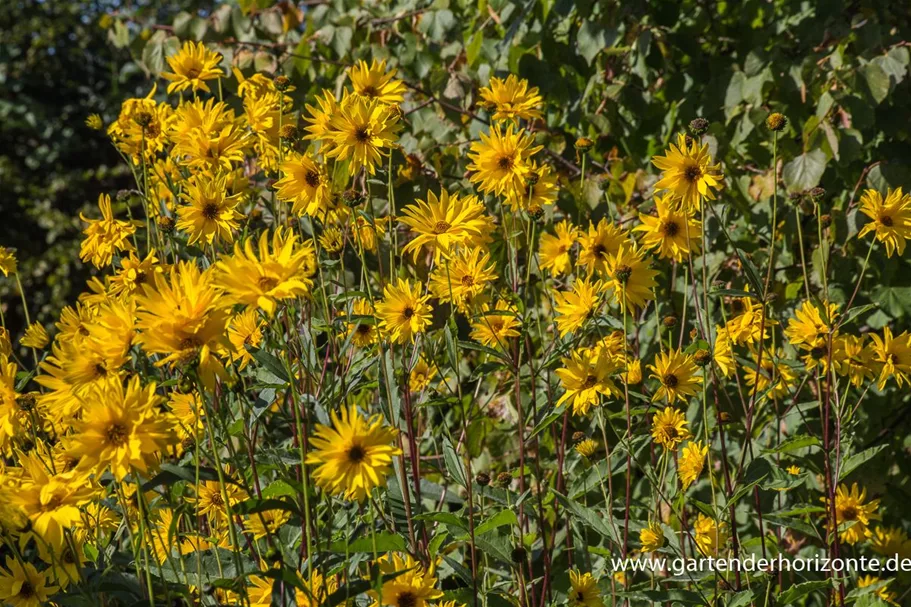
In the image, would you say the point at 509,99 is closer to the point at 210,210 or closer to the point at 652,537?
the point at 210,210

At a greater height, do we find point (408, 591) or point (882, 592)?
point (408, 591)

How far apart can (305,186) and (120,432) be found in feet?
2.53

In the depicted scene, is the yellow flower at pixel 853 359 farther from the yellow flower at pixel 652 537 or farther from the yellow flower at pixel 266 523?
the yellow flower at pixel 266 523

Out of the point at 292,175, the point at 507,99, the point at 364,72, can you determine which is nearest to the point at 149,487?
the point at 292,175

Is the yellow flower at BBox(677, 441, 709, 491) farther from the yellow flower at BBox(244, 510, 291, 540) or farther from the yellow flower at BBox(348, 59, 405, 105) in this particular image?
the yellow flower at BBox(348, 59, 405, 105)

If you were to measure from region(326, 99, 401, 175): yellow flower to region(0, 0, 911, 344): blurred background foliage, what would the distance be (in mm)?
783

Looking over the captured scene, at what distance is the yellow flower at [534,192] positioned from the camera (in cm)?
193

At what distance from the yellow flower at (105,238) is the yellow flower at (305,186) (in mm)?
394

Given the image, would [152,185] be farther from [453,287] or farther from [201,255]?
[453,287]

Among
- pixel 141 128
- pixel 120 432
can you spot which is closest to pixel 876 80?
pixel 141 128

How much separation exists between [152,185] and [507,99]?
87cm

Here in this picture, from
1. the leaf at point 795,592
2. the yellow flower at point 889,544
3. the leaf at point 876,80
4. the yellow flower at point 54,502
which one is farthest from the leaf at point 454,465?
the leaf at point 876,80

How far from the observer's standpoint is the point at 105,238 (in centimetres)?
207

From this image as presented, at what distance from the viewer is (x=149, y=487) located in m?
1.38
